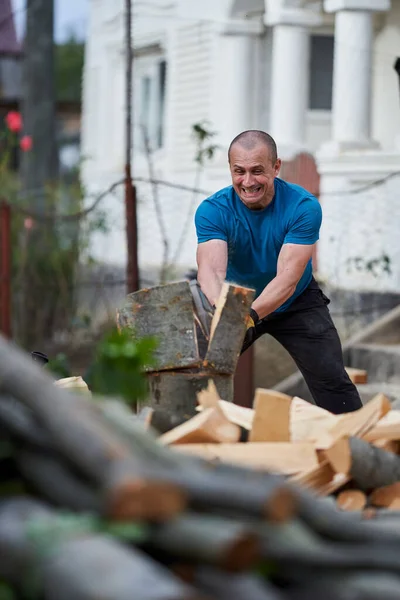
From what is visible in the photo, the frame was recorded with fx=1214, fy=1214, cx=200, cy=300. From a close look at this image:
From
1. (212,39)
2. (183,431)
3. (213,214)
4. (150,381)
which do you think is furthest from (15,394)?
(212,39)

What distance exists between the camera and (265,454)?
129 inches

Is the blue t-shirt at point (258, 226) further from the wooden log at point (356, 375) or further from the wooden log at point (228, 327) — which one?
the wooden log at point (228, 327)

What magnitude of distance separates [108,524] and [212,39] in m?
12.1

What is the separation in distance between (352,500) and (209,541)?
950mm

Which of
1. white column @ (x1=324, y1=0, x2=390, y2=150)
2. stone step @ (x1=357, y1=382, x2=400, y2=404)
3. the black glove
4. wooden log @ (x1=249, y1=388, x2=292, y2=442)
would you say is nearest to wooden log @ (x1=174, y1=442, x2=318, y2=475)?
wooden log @ (x1=249, y1=388, x2=292, y2=442)

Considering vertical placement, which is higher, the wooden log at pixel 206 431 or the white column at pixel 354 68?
the white column at pixel 354 68

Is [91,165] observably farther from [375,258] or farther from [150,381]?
[150,381]

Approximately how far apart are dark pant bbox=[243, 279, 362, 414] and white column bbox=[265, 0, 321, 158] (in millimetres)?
6537

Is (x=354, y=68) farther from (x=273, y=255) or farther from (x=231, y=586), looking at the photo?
(x=231, y=586)

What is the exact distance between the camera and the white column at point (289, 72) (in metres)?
12.2

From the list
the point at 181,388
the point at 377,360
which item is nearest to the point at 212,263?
the point at 181,388

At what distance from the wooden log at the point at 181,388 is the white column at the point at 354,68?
23.6ft

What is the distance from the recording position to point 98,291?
13.2 meters

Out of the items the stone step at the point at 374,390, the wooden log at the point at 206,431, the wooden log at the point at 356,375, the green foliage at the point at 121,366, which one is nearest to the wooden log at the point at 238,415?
the wooden log at the point at 206,431
